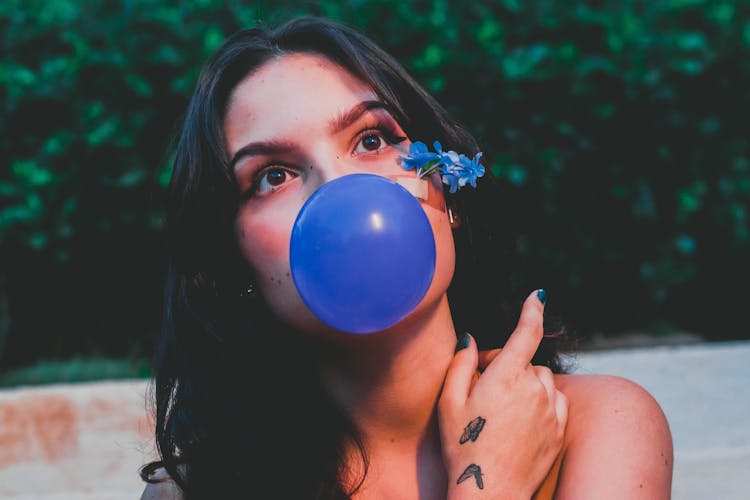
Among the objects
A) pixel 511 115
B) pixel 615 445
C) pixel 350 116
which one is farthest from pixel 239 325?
pixel 511 115

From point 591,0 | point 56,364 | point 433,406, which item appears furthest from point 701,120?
point 56,364

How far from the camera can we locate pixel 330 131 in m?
1.79

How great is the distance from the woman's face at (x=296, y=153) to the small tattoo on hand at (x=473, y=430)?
291 mm

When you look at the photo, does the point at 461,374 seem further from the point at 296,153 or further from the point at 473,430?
the point at 296,153

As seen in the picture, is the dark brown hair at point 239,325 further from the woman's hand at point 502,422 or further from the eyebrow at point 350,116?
the woman's hand at point 502,422

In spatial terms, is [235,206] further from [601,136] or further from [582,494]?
[601,136]

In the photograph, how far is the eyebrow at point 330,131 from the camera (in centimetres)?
179

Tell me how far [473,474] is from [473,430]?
103 millimetres

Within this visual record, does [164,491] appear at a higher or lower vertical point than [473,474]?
lower

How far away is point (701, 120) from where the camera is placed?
3.91 meters

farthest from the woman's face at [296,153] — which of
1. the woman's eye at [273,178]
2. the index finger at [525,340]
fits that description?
the index finger at [525,340]

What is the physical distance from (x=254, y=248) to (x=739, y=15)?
10.3 ft

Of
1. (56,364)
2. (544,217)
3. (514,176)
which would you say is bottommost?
(56,364)

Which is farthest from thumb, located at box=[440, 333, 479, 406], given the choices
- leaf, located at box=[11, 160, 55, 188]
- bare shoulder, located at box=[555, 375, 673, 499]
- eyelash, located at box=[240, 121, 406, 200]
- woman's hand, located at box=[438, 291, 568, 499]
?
leaf, located at box=[11, 160, 55, 188]
